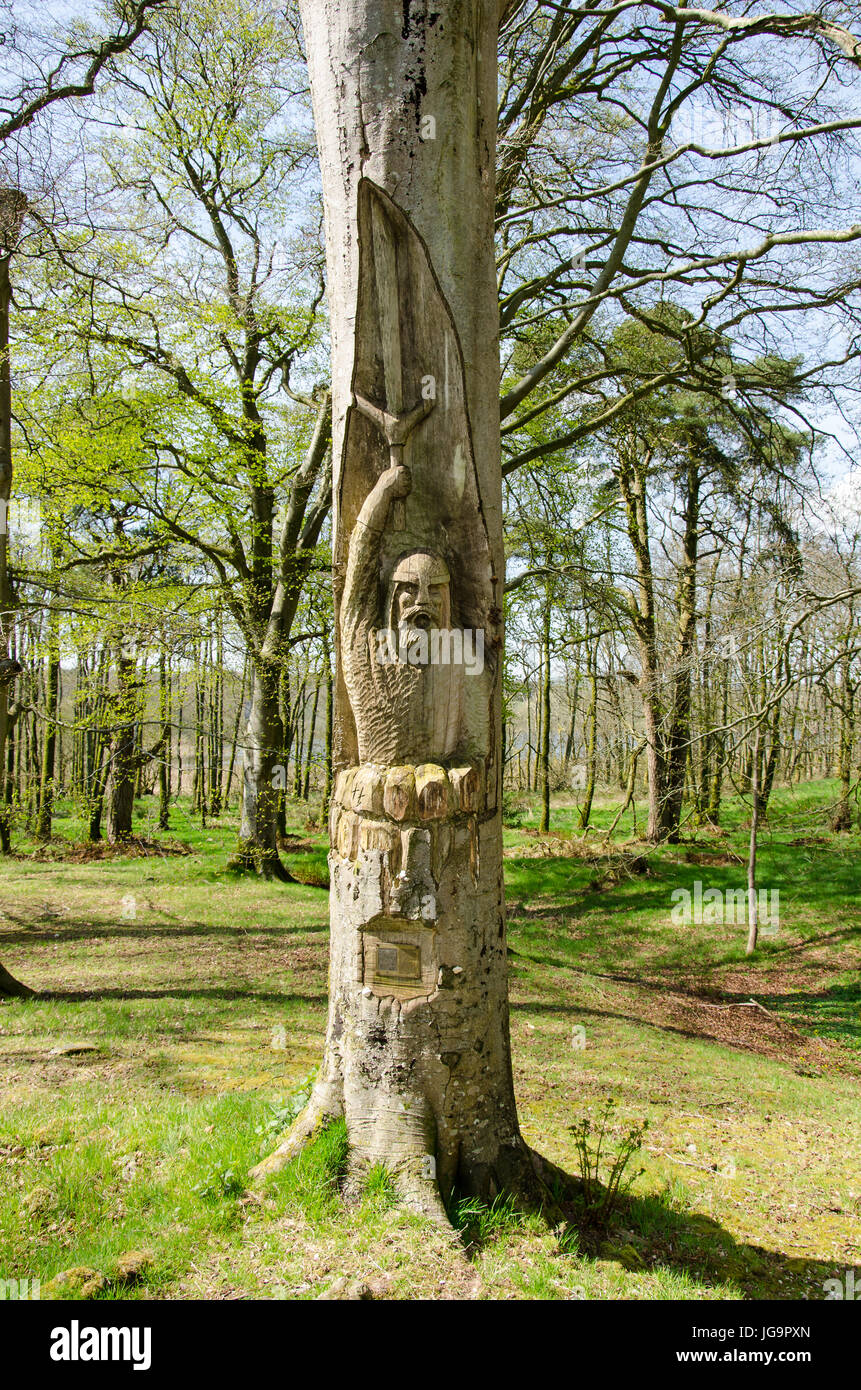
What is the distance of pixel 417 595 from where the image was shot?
3264 millimetres

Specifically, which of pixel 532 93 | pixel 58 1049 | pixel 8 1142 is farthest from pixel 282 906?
pixel 532 93

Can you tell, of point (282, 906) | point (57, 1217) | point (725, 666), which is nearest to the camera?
point (57, 1217)

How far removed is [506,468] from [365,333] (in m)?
7.55

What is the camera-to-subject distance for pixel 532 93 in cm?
902

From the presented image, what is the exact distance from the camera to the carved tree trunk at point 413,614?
10.5ft
